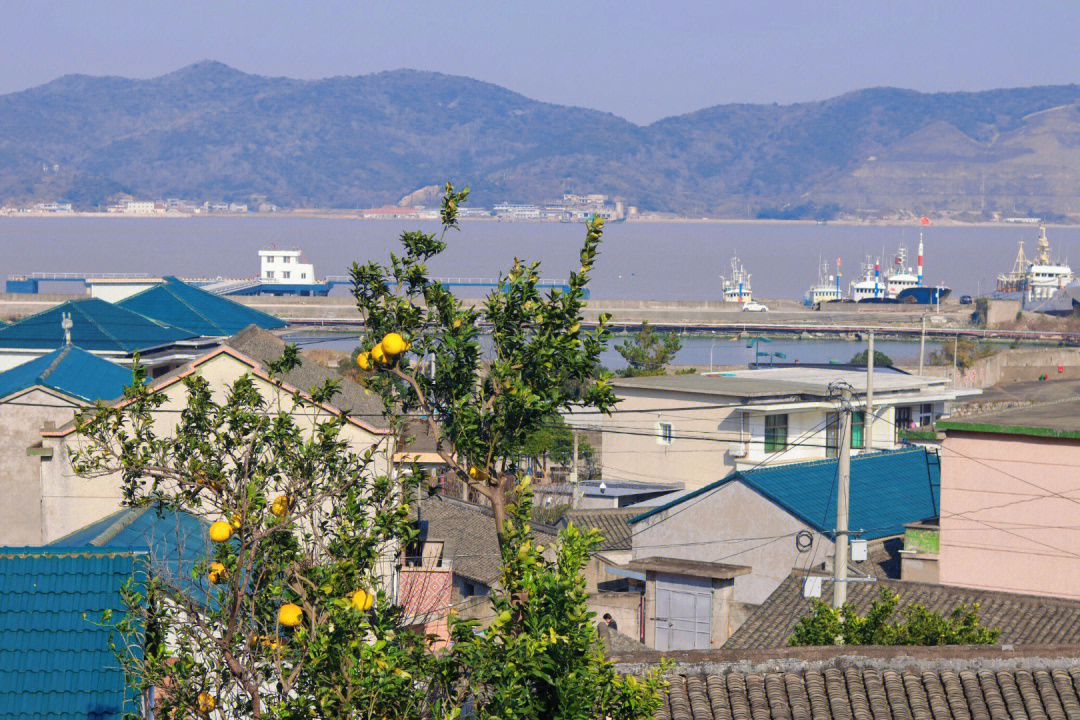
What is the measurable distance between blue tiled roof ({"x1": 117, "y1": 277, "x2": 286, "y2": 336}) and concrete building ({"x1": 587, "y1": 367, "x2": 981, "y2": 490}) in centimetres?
1164

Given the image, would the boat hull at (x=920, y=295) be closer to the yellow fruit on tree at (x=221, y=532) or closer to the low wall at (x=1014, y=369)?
the low wall at (x=1014, y=369)

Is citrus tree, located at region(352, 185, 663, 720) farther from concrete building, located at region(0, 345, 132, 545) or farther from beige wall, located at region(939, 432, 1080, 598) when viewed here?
concrete building, located at region(0, 345, 132, 545)

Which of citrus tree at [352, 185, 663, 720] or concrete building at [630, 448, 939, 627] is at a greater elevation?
citrus tree at [352, 185, 663, 720]

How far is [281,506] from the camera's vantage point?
16.9ft

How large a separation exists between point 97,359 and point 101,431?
43.1ft

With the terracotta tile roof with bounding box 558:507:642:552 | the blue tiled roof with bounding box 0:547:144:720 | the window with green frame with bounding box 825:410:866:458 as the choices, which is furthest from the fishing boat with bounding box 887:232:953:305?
the blue tiled roof with bounding box 0:547:144:720

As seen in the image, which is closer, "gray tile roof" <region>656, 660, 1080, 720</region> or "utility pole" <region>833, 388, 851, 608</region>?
"gray tile roof" <region>656, 660, 1080, 720</region>

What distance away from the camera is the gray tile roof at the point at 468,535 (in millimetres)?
14998

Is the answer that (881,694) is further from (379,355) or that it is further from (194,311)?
(194,311)

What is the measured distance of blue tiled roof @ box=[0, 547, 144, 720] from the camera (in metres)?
5.65

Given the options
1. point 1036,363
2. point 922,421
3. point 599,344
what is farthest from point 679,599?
point 1036,363

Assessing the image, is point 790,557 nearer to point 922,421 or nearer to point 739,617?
point 739,617

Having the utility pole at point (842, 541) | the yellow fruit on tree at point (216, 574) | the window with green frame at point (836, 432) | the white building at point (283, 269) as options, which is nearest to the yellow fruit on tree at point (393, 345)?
the yellow fruit on tree at point (216, 574)

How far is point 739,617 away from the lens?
12180 mm
